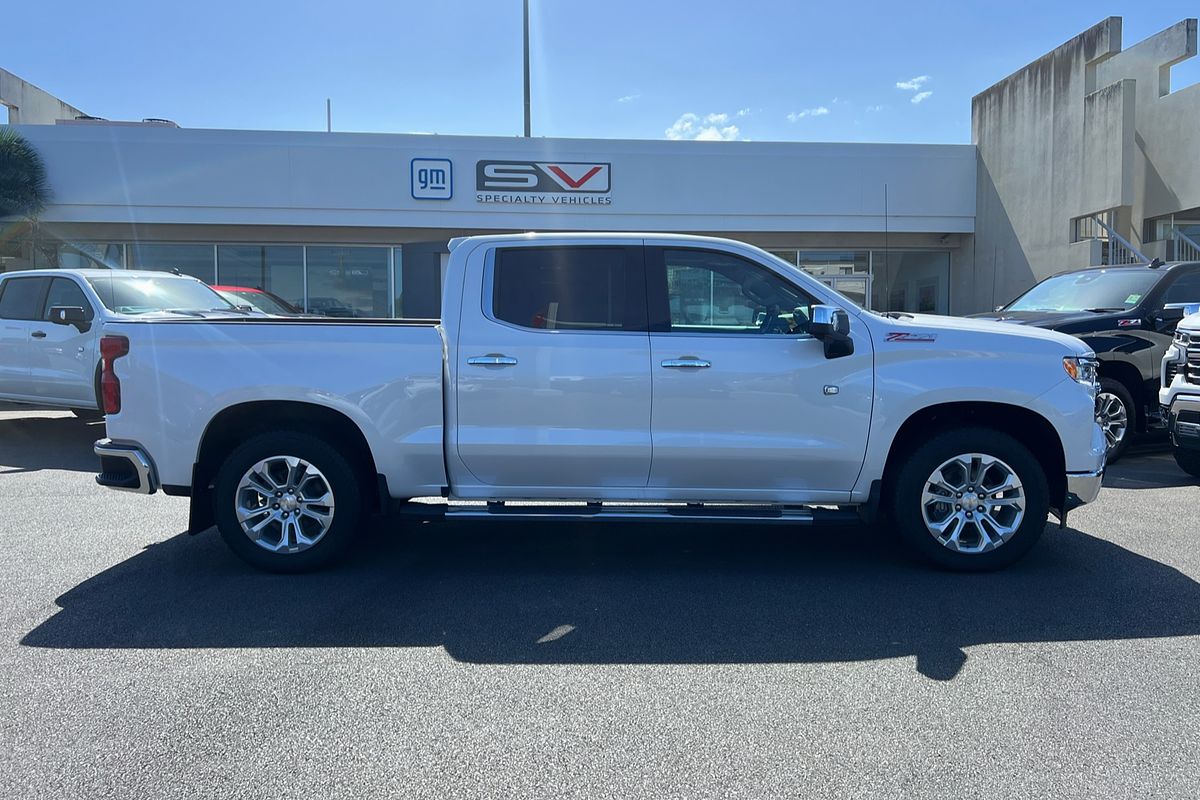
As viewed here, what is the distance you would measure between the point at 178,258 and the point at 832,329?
17.5 metres

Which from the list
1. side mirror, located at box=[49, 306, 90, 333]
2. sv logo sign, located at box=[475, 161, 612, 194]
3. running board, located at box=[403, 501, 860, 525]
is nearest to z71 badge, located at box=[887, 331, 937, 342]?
running board, located at box=[403, 501, 860, 525]

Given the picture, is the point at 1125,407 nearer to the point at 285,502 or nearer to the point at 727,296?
the point at 727,296

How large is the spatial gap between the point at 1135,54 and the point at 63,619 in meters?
17.7

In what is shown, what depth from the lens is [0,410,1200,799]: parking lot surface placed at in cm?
306

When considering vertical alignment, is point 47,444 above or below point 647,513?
below

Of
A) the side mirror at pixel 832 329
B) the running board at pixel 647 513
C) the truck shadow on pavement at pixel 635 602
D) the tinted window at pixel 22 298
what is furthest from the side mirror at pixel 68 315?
the side mirror at pixel 832 329

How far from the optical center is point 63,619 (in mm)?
4531

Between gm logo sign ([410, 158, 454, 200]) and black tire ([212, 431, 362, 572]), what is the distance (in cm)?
1319

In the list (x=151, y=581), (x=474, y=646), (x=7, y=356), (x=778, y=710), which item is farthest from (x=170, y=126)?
(x=778, y=710)

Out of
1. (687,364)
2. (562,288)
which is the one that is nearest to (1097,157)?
(687,364)

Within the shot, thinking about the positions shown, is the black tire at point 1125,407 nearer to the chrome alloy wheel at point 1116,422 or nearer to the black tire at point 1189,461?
the chrome alloy wheel at point 1116,422

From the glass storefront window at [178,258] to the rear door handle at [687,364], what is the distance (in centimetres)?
1640

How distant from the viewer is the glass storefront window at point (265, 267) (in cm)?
1889

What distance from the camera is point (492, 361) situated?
16.7ft
